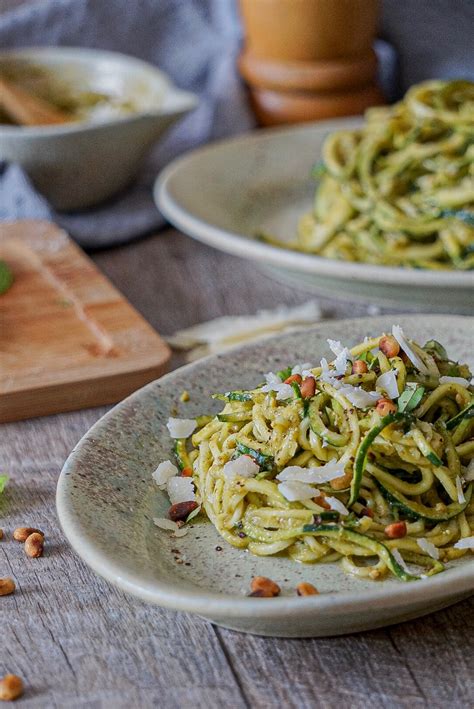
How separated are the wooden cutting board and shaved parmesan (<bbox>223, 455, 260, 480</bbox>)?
57 cm

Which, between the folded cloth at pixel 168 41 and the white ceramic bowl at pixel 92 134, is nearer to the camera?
the white ceramic bowl at pixel 92 134

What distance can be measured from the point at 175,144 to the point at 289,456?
2352 millimetres

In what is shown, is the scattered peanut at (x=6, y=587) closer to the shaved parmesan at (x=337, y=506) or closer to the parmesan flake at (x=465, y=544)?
the shaved parmesan at (x=337, y=506)

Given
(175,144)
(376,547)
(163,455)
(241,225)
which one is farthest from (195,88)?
(376,547)

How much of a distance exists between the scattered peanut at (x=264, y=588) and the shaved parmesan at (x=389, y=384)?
0.34 m

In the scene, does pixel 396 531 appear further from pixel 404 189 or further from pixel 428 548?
pixel 404 189

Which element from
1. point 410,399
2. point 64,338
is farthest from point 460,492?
point 64,338

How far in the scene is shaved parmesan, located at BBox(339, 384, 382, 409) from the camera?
1554 mm

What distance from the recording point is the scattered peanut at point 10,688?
137 cm

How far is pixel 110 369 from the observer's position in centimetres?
213

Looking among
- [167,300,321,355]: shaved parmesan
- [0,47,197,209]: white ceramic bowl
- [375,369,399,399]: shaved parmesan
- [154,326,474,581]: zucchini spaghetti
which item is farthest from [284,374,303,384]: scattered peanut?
[0,47,197,209]: white ceramic bowl

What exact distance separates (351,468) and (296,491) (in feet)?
0.28

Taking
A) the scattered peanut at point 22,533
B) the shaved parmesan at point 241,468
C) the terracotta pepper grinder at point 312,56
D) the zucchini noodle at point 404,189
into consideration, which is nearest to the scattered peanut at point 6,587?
the scattered peanut at point 22,533

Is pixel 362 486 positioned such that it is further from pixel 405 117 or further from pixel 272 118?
pixel 272 118
